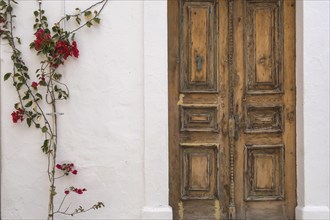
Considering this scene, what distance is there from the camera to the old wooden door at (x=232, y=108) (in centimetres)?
485

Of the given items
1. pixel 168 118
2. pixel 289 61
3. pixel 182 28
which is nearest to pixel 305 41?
pixel 289 61

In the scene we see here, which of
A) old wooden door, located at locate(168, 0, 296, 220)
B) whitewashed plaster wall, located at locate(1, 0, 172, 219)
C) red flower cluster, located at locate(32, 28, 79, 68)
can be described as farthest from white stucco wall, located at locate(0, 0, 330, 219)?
old wooden door, located at locate(168, 0, 296, 220)

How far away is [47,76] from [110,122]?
0.72m

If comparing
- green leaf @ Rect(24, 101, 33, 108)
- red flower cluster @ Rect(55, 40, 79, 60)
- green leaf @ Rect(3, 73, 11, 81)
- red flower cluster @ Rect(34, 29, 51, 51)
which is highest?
red flower cluster @ Rect(34, 29, 51, 51)

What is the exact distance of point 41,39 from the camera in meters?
4.51

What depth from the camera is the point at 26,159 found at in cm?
461

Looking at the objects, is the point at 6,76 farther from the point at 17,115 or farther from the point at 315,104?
the point at 315,104

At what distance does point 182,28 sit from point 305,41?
1.16m

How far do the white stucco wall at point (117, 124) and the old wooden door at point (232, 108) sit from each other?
0.77 feet

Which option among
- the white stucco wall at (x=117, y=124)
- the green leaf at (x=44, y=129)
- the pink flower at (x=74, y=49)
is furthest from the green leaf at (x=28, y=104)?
the pink flower at (x=74, y=49)

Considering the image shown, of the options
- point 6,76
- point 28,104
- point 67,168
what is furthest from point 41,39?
point 67,168

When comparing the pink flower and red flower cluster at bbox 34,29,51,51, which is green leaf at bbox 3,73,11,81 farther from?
the pink flower

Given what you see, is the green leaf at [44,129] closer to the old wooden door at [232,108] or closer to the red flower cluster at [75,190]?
the red flower cluster at [75,190]

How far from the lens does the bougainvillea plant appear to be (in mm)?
4543
